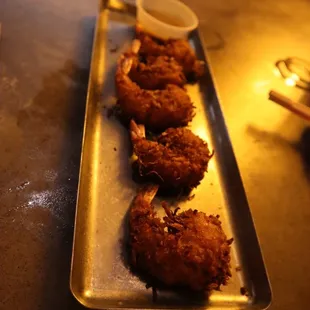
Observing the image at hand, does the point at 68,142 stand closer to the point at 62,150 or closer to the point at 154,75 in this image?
the point at 62,150

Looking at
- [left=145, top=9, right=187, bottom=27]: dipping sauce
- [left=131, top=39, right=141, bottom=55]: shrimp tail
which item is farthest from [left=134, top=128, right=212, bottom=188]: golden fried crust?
[left=145, top=9, right=187, bottom=27]: dipping sauce

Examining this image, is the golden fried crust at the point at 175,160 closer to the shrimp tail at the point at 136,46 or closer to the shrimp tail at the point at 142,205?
the shrimp tail at the point at 142,205

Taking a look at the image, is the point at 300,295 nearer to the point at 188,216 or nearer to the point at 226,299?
the point at 226,299

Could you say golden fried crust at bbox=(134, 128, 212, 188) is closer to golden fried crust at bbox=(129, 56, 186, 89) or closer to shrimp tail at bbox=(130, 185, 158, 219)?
shrimp tail at bbox=(130, 185, 158, 219)

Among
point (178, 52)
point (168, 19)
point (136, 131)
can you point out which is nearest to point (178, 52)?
point (178, 52)

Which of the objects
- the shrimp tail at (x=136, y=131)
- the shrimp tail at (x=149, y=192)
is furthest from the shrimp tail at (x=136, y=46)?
the shrimp tail at (x=149, y=192)

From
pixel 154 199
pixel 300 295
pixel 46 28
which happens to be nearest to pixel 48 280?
pixel 154 199
